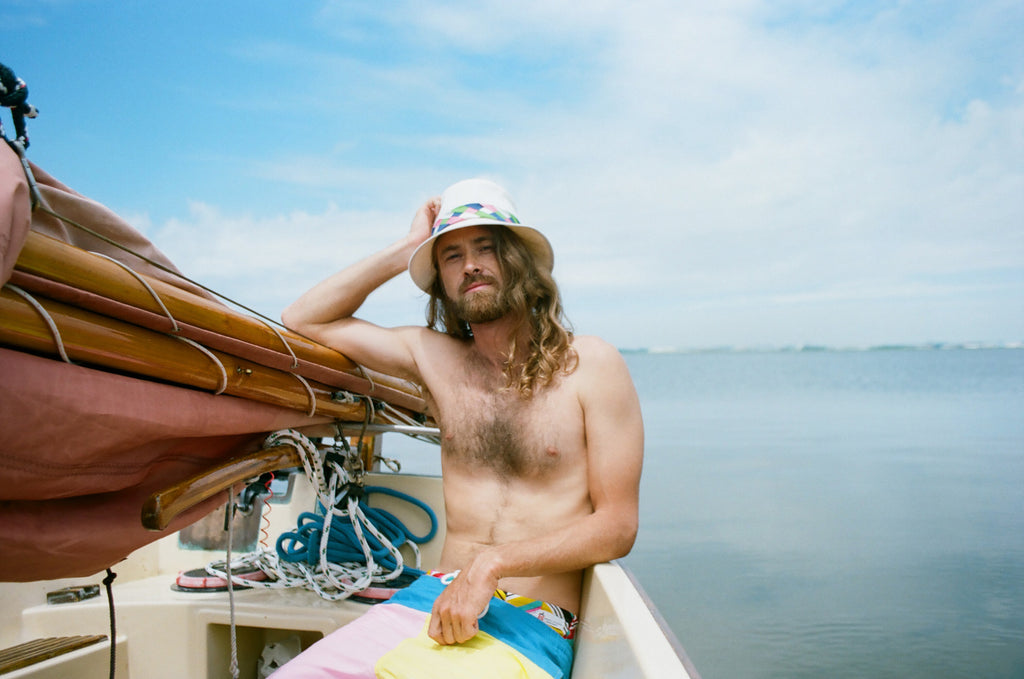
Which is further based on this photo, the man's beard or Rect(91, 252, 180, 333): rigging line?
the man's beard

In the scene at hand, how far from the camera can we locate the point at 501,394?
248 cm

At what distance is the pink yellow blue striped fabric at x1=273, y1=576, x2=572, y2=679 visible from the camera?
178 cm

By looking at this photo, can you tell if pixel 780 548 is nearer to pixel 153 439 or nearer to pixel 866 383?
pixel 153 439

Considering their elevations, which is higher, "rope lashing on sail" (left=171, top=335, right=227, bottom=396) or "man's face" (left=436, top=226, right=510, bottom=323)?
"man's face" (left=436, top=226, right=510, bottom=323)

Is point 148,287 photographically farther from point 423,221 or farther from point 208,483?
point 423,221

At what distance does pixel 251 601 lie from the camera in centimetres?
281

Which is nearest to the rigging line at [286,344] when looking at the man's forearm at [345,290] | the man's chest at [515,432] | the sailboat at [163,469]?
the sailboat at [163,469]

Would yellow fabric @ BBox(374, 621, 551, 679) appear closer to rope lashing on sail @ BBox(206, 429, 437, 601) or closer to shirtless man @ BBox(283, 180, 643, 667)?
shirtless man @ BBox(283, 180, 643, 667)

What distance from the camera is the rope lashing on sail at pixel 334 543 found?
2.85 metres

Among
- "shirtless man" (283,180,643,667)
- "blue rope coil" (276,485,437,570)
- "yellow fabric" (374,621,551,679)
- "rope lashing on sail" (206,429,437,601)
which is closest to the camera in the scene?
"yellow fabric" (374,621,551,679)

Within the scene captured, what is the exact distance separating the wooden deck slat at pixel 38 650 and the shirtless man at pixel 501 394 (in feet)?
4.41

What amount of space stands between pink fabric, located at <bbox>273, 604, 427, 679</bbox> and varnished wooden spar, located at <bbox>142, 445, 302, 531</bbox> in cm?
50

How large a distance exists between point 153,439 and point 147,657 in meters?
1.38

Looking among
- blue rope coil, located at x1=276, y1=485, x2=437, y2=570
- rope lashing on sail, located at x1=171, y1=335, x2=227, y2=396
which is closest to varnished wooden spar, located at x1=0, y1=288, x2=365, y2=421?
rope lashing on sail, located at x1=171, y1=335, x2=227, y2=396
